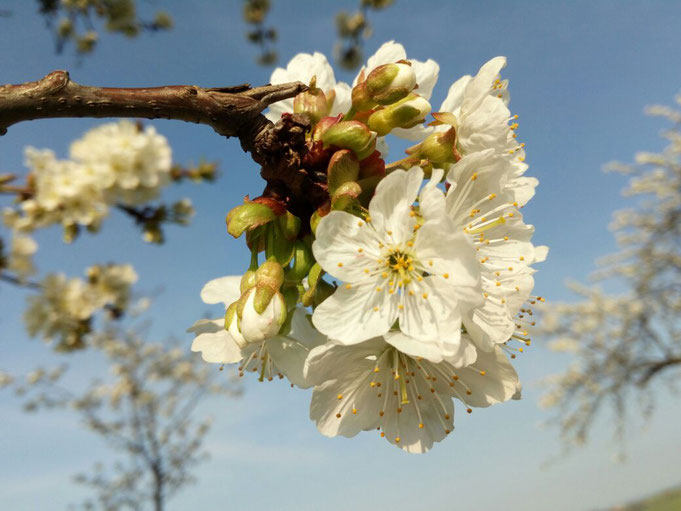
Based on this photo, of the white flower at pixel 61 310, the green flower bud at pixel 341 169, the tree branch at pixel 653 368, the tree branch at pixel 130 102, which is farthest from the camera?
the tree branch at pixel 653 368

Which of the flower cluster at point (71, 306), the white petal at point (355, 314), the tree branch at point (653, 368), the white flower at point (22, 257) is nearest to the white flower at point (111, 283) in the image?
the flower cluster at point (71, 306)

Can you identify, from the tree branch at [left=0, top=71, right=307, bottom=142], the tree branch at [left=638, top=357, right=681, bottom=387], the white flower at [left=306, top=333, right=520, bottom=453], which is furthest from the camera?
the tree branch at [left=638, top=357, right=681, bottom=387]

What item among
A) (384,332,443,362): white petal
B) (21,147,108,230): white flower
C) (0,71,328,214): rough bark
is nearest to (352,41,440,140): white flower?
(0,71,328,214): rough bark

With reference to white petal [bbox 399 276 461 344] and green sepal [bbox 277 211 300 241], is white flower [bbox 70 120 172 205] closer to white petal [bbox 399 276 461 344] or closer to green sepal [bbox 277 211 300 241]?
green sepal [bbox 277 211 300 241]

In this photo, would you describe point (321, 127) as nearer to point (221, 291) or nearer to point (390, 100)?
point (390, 100)

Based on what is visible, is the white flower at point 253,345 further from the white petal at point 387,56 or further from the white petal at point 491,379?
the white petal at point 387,56

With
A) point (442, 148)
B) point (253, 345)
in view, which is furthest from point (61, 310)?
point (442, 148)

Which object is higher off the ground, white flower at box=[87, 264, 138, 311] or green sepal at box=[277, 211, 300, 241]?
white flower at box=[87, 264, 138, 311]
